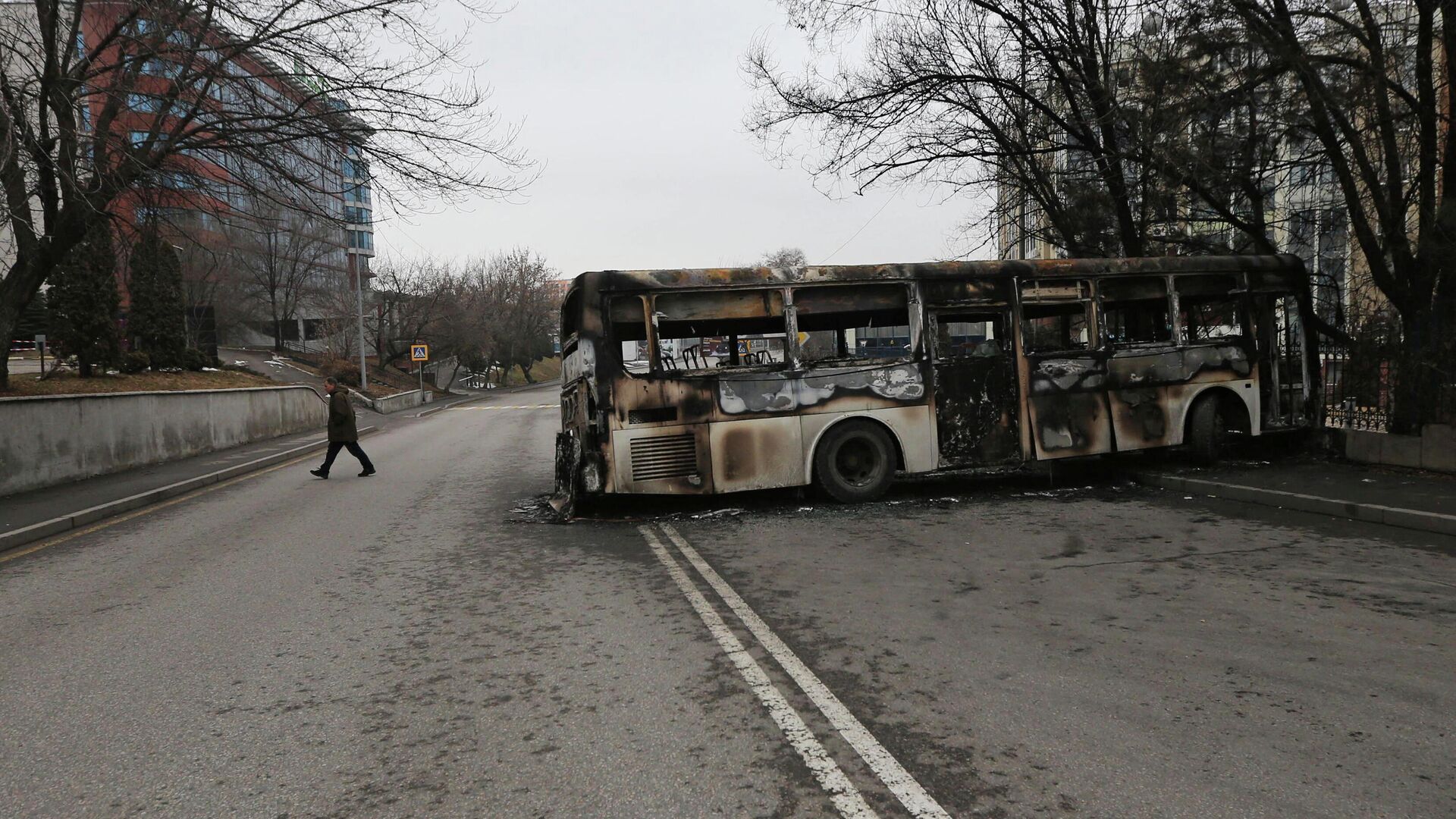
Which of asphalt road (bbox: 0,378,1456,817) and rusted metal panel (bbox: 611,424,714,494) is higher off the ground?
rusted metal panel (bbox: 611,424,714,494)

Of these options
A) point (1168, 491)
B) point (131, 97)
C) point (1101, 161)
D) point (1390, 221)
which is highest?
point (131, 97)

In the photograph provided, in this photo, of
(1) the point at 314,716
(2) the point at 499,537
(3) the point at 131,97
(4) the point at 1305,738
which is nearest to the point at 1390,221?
(4) the point at 1305,738

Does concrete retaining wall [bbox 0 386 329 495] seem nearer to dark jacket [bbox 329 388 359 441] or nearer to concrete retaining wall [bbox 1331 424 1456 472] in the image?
dark jacket [bbox 329 388 359 441]

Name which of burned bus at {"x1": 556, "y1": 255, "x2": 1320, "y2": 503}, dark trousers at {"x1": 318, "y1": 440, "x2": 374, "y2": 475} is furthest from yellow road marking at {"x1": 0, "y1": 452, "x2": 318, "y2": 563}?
burned bus at {"x1": 556, "y1": 255, "x2": 1320, "y2": 503}

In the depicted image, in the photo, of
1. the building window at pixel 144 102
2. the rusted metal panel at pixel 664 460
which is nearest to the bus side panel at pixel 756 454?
the rusted metal panel at pixel 664 460

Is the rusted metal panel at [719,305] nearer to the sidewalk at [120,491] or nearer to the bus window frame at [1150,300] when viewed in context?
the bus window frame at [1150,300]

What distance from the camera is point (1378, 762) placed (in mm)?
3498

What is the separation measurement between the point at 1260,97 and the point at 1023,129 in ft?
14.3

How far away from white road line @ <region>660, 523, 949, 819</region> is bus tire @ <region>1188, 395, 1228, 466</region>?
8.35m

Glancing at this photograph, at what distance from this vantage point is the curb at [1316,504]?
8.30 metres

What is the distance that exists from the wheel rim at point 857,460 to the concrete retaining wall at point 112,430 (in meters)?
11.9

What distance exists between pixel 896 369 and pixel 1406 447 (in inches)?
255

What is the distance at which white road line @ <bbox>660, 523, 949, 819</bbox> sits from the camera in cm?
325

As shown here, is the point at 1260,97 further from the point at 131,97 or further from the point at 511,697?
the point at 131,97
